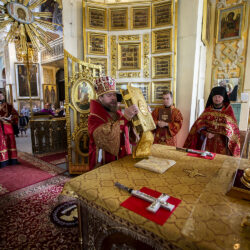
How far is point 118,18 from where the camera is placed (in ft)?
14.5

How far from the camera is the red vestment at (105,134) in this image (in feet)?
5.99

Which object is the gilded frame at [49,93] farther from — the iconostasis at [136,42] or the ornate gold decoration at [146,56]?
the ornate gold decoration at [146,56]

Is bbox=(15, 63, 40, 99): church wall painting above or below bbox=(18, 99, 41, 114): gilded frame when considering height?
above

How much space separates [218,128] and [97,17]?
159 inches

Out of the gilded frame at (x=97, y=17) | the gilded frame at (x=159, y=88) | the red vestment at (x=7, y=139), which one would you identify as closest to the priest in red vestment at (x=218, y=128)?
the gilded frame at (x=159, y=88)

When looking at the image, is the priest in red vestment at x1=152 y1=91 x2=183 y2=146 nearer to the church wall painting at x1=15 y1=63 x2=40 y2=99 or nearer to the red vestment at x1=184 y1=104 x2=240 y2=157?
the red vestment at x1=184 y1=104 x2=240 y2=157

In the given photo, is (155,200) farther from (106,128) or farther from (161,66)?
(161,66)

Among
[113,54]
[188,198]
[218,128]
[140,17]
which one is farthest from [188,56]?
[188,198]

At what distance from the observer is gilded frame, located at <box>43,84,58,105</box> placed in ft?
50.1

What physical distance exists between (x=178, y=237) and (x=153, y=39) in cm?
459

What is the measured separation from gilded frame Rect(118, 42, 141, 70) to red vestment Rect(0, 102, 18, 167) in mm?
3799

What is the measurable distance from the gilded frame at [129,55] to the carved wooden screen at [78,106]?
2.52ft

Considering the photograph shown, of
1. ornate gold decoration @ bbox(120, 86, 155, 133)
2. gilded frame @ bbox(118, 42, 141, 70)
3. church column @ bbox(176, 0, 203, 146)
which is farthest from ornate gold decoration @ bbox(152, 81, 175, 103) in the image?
ornate gold decoration @ bbox(120, 86, 155, 133)

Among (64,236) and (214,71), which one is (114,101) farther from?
(214,71)
